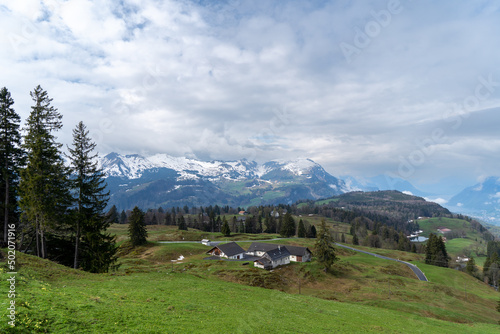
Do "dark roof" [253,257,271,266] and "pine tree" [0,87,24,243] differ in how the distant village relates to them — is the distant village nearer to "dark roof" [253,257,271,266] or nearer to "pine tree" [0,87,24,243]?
"dark roof" [253,257,271,266]

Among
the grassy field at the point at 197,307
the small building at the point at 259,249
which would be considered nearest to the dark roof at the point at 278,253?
the small building at the point at 259,249

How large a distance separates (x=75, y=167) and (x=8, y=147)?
8.92 m

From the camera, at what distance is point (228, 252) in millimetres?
87812

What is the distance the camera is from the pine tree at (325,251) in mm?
76938

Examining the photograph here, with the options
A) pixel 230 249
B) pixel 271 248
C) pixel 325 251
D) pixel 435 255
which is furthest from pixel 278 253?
pixel 435 255

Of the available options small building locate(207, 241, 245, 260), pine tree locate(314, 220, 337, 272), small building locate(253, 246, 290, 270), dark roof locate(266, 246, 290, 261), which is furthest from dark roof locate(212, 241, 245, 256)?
pine tree locate(314, 220, 337, 272)

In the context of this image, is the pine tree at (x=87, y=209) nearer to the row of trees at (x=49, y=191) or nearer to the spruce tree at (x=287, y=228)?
the row of trees at (x=49, y=191)

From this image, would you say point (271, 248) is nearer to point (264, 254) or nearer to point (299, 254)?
point (264, 254)

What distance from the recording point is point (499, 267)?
379 ft

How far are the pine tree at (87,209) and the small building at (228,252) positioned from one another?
172ft

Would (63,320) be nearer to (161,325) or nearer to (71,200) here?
(161,325)

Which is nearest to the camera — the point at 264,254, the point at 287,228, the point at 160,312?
the point at 160,312

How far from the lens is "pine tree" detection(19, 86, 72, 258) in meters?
32.0

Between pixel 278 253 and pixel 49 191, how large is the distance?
233ft
